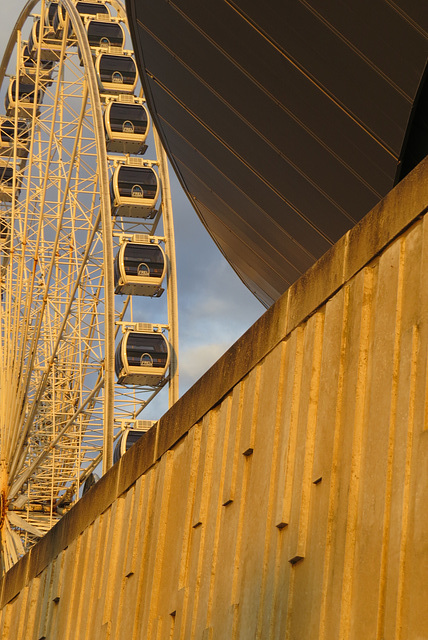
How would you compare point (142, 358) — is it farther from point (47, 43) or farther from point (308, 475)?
point (308, 475)

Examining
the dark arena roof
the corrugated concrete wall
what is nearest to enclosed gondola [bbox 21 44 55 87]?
the dark arena roof

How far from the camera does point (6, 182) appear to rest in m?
38.1

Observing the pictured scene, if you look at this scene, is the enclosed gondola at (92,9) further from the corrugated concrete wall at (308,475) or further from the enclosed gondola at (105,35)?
the corrugated concrete wall at (308,475)

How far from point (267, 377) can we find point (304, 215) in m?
6.26

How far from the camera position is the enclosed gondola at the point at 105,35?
1193 inches

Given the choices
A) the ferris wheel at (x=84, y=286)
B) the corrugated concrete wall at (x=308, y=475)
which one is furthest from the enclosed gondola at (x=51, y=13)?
the corrugated concrete wall at (x=308, y=475)

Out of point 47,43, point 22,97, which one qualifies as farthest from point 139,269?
point 22,97

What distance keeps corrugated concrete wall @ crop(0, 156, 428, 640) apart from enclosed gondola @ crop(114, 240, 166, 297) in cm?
1962

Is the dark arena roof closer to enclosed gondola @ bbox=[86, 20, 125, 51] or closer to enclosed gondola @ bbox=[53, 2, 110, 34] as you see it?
enclosed gondola @ bbox=[86, 20, 125, 51]

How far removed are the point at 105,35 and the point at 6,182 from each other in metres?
9.09

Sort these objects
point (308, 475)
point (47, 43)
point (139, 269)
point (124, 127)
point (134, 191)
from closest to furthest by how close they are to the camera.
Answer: point (308, 475) < point (139, 269) < point (134, 191) < point (124, 127) < point (47, 43)

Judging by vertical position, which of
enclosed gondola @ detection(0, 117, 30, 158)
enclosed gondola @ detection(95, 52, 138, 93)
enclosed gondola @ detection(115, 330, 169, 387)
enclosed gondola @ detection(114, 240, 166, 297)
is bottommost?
enclosed gondola @ detection(115, 330, 169, 387)

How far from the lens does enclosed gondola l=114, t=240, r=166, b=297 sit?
28.3m

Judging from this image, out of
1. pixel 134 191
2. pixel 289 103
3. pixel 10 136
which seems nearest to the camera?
pixel 289 103
